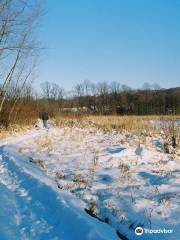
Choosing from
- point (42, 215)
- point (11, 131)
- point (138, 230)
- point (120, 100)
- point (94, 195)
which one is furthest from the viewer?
point (120, 100)

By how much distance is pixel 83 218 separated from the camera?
4316mm

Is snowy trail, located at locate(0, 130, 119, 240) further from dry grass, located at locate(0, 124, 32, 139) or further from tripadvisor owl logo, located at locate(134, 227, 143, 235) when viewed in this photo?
dry grass, located at locate(0, 124, 32, 139)

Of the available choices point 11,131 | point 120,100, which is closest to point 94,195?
point 11,131

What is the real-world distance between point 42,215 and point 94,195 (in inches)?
65.2

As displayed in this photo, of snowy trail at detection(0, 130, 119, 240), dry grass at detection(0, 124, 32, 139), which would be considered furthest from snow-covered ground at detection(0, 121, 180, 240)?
dry grass at detection(0, 124, 32, 139)

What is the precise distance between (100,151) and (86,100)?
84.2m

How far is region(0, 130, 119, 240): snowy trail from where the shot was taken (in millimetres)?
3936

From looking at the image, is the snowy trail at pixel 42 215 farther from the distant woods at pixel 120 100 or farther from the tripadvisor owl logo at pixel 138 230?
the distant woods at pixel 120 100

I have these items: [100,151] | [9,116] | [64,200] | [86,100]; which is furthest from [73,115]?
[86,100]

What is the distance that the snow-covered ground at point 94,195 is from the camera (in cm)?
430

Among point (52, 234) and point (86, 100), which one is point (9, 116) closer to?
point (52, 234)

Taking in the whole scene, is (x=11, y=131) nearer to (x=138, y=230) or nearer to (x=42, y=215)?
(x=42, y=215)

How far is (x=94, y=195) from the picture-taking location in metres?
6.14

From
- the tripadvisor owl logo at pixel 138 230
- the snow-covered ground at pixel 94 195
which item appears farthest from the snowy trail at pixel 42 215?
the tripadvisor owl logo at pixel 138 230
